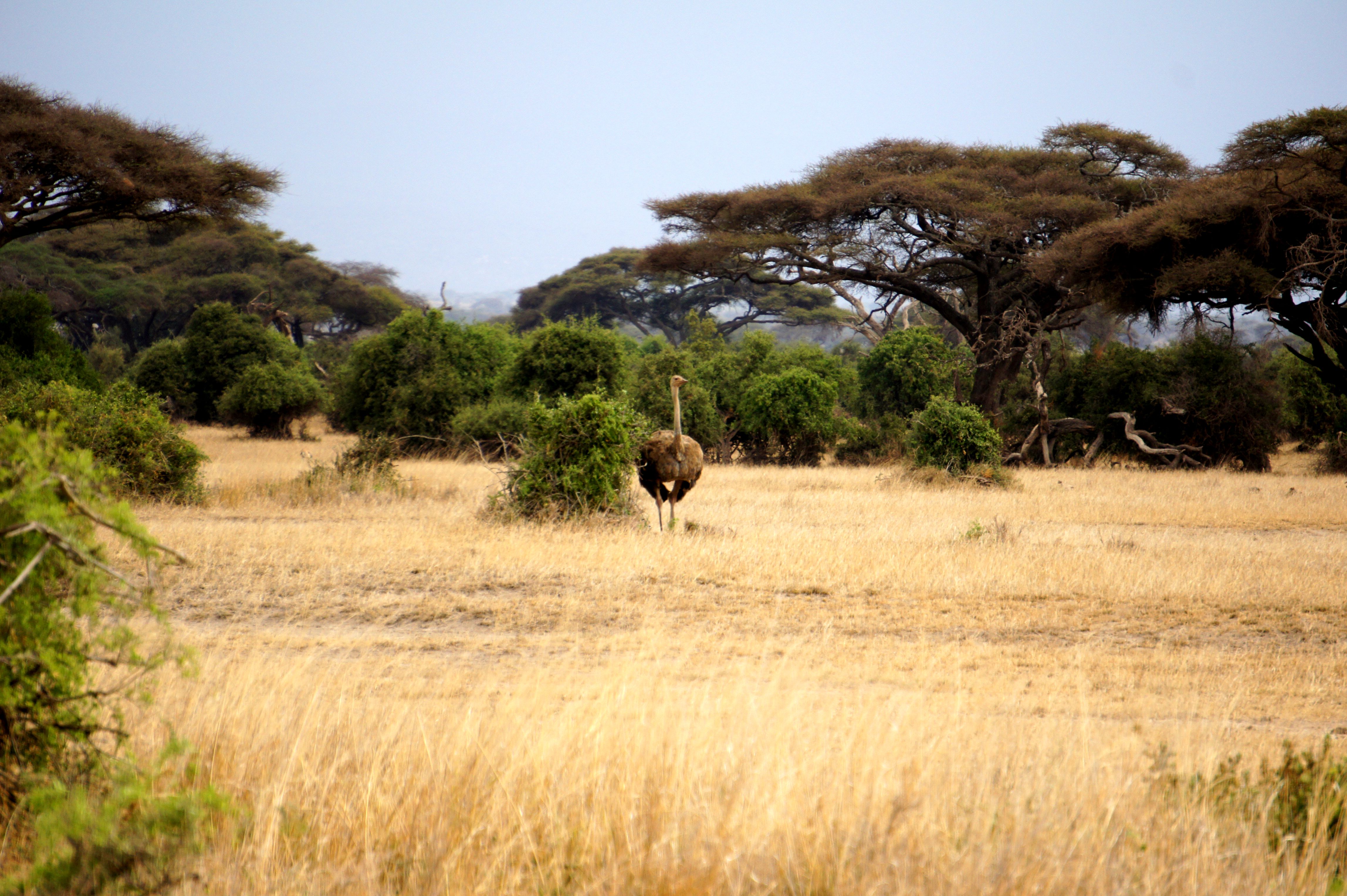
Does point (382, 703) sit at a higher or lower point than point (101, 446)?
lower

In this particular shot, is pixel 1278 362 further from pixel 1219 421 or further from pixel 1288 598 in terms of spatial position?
pixel 1288 598

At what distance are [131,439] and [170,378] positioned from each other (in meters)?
17.3

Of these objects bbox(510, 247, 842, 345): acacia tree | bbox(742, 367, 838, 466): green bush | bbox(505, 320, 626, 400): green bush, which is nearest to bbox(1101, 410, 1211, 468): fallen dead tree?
bbox(742, 367, 838, 466): green bush

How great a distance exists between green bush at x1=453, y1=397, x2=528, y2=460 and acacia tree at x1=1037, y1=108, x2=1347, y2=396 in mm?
11584

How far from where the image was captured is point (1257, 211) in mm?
15531

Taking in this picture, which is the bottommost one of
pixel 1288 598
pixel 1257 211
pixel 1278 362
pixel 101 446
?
pixel 1288 598

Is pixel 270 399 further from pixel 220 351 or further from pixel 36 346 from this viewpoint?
pixel 36 346

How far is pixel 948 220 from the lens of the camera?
2238cm

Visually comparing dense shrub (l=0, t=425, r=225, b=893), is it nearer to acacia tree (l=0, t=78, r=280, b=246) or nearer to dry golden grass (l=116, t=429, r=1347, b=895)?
dry golden grass (l=116, t=429, r=1347, b=895)

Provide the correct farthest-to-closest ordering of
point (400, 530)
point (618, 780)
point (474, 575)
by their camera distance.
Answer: point (400, 530) → point (474, 575) → point (618, 780)

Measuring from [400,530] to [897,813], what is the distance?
817 cm

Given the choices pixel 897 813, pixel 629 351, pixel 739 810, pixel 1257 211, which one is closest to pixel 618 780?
pixel 739 810

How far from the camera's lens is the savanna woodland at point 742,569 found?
9.59 ft

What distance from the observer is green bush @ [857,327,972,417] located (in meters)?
24.0
